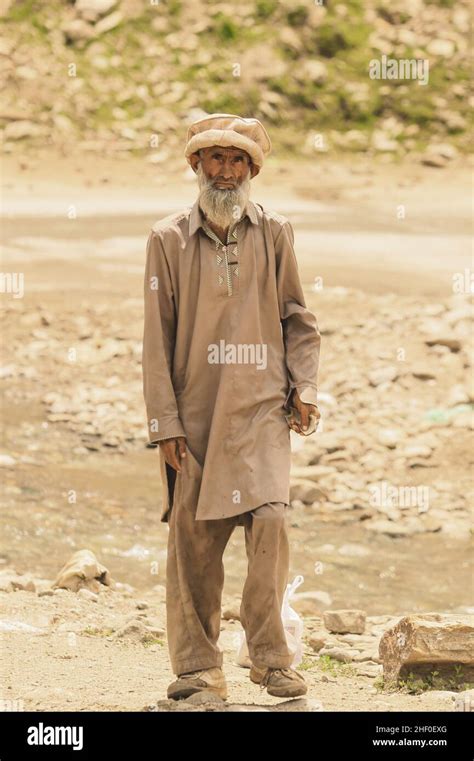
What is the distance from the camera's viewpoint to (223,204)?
14.4 ft

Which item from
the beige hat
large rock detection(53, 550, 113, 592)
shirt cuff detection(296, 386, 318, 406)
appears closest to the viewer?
the beige hat

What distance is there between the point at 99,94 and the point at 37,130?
165 centimetres

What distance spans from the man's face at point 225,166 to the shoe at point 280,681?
160 cm

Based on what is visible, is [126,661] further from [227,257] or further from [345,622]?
[227,257]

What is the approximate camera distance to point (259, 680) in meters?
4.49

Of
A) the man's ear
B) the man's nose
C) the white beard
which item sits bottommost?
the white beard

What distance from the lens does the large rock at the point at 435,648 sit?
16.3 ft

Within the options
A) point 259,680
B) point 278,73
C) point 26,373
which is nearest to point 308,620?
point 259,680

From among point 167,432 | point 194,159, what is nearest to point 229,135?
point 194,159

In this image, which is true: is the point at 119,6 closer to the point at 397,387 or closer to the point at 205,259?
the point at 397,387

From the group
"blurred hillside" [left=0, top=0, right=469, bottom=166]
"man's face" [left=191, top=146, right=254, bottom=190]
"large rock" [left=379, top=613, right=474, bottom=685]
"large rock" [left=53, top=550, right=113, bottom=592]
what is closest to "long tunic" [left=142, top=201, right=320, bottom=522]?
"man's face" [left=191, top=146, right=254, bottom=190]

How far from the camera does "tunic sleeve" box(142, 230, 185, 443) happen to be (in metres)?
4.40

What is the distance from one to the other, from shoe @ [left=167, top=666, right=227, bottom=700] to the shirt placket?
126 centimetres

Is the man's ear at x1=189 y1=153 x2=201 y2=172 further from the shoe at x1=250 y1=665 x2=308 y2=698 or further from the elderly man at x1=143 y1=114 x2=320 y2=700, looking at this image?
the shoe at x1=250 y1=665 x2=308 y2=698
